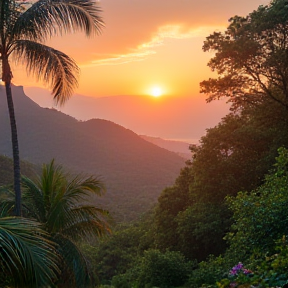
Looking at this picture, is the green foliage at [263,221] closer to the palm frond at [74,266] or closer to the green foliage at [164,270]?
the green foliage at [164,270]

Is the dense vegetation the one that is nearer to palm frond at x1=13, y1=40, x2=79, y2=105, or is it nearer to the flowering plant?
palm frond at x1=13, y1=40, x2=79, y2=105

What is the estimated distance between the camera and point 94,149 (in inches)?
3578

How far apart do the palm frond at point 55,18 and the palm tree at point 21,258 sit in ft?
15.5

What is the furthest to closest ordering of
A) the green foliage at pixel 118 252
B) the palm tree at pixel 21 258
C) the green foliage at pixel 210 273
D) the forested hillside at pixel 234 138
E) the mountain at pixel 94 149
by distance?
the mountain at pixel 94 149, the green foliage at pixel 118 252, the forested hillside at pixel 234 138, the green foliage at pixel 210 273, the palm tree at pixel 21 258

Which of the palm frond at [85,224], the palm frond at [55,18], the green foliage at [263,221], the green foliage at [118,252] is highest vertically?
the palm frond at [55,18]

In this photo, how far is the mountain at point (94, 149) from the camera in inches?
3091

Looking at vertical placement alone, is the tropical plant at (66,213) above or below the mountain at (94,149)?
below

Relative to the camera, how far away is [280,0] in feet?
50.8

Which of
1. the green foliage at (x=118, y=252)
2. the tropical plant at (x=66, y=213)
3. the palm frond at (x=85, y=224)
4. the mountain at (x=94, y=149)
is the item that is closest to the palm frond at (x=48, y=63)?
the tropical plant at (x=66, y=213)

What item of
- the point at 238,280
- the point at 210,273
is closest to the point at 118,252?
the point at 210,273

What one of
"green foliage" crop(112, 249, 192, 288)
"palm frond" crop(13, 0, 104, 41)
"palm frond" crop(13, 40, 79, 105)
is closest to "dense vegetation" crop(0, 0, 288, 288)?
"green foliage" crop(112, 249, 192, 288)

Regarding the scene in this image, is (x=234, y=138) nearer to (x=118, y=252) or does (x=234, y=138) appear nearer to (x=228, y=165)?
(x=228, y=165)

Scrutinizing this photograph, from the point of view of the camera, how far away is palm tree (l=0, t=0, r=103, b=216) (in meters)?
7.97

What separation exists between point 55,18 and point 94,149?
83318 millimetres
